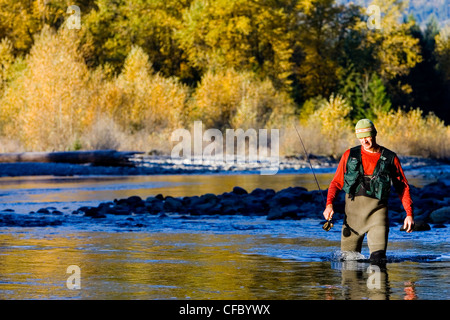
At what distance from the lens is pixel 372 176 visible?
30.9 ft

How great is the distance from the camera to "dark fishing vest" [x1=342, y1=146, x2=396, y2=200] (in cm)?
934

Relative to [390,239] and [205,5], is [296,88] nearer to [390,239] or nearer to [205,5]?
[205,5]

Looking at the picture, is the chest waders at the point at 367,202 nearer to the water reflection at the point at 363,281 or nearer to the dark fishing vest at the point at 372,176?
the dark fishing vest at the point at 372,176

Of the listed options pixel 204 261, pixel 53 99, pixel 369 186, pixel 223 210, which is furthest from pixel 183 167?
pixel 369 186

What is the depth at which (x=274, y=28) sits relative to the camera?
6350 centimetres

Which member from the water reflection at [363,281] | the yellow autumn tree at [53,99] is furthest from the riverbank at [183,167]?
the water reflection at [363,281]

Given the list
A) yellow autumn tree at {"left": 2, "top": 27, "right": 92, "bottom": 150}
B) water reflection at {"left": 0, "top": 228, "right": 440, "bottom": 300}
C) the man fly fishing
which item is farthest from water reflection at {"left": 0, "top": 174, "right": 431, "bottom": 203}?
the man fly fishing

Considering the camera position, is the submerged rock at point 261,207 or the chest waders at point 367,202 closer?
the chest waders at point 367,202

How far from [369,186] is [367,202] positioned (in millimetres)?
205

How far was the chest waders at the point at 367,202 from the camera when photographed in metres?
9.36

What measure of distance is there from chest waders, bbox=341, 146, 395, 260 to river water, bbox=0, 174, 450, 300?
14.1 inches
